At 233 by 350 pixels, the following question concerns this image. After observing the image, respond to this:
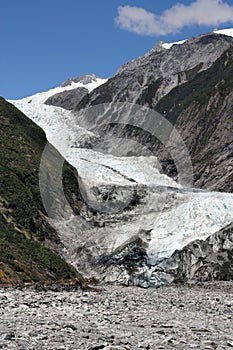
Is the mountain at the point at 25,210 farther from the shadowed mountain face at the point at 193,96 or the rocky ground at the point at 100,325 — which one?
the shadowed mountain face at the point at 193,96

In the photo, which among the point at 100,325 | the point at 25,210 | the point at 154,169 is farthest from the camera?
the point at 154,169

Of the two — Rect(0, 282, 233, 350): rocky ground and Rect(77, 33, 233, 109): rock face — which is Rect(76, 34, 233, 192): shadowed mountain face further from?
Rect(0, 282, 233, 350): rocky ground

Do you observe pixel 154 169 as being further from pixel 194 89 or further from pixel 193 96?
pixel 194 89

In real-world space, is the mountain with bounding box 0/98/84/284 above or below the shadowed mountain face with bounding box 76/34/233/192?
below

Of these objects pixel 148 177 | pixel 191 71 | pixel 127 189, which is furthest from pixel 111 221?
pixel 191 71

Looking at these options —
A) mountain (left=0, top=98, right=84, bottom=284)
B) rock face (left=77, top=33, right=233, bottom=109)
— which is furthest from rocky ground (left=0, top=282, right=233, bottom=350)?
rock face (left=77, top=33, right=233, bottom=109)

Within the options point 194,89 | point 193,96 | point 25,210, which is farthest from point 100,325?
point 194,89

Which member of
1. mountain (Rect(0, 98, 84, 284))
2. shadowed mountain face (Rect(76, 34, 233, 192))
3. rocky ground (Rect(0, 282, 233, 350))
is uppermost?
shadowed mountain face (Rect(76, 34, 233, 192))
